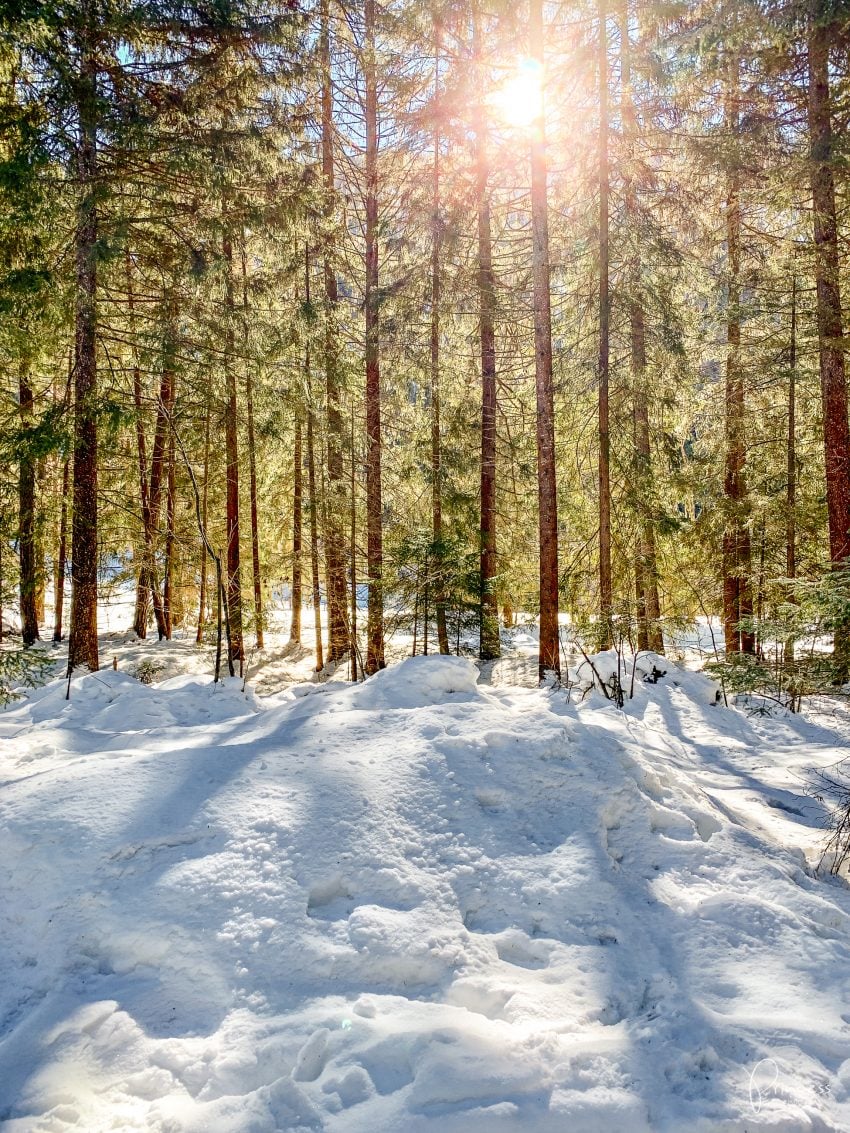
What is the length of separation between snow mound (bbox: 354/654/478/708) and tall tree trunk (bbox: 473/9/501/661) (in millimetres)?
4002

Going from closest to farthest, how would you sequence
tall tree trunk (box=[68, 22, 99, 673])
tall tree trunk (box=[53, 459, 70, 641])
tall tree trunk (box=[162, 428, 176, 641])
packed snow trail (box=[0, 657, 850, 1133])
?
1. packed snow trail (box=[0, 657, 850, 1133])
2. tall tree trunk (box=[68, 22, 99, 673])
3. tall tree trunk (box=[53, 459, 70, 641])
4. tall tree trunk (box=[162, 428, 176, 641])

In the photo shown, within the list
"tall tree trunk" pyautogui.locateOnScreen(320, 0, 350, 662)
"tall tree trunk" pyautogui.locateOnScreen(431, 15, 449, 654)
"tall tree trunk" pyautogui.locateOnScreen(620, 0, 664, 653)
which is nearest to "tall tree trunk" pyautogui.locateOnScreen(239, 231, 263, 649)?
"tall tree trunk" pyautogui.locateOnScreen(320, 0, 350, 662)

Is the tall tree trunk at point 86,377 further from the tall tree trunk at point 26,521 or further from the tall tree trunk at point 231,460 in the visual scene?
the tall tree trunk at point 231,460

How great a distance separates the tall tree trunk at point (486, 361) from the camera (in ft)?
34.9

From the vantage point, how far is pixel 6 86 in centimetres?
817

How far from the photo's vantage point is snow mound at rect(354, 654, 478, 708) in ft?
18.7

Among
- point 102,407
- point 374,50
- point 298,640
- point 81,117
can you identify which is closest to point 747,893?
point 102,407

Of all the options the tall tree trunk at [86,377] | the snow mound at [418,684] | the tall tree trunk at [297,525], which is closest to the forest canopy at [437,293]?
the tall tree trunk at [86,377]

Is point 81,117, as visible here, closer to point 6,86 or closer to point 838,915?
point 6,86

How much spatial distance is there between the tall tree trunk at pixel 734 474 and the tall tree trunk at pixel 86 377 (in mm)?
10540

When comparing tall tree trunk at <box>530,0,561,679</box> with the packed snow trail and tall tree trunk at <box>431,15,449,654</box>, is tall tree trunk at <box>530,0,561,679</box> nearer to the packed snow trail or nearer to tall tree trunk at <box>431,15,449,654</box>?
tall tree trunk at <box>431,15,449,654</box>

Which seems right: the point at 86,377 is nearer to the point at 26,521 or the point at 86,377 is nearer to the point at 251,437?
the point at 26,521

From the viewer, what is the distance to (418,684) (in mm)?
5949

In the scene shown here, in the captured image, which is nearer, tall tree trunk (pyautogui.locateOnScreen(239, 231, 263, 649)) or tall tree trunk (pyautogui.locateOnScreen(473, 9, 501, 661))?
tall tree trunk (pyautogui.locateOnScreen(239, 231, 263, 649))
